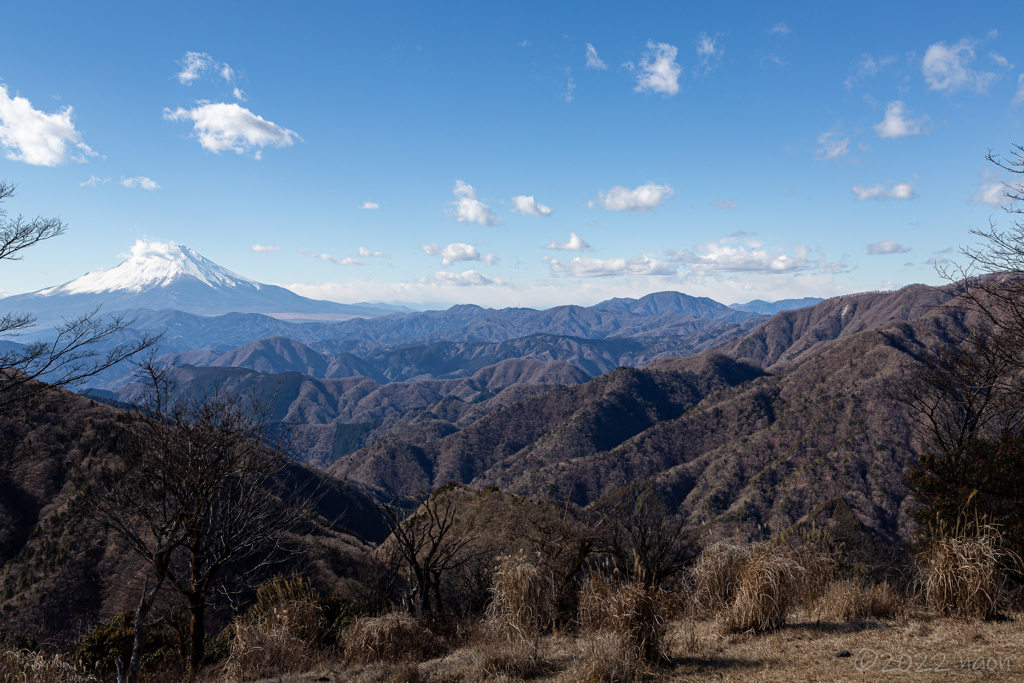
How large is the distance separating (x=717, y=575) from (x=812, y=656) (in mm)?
1883

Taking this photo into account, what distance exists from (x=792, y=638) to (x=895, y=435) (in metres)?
85.9

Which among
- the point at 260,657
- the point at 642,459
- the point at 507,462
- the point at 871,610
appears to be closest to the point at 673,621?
the point at 871,610

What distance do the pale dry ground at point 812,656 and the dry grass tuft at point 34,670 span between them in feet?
7.57

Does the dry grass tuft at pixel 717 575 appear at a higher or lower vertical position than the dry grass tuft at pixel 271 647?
higher

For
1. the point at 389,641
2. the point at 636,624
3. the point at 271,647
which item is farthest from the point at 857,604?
the point at 271,647

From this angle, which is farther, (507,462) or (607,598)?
(507,462)

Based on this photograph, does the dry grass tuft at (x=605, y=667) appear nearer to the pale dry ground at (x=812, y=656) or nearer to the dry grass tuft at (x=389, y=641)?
the pale dry ground at (x=812, y=656)

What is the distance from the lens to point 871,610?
696 centimetres

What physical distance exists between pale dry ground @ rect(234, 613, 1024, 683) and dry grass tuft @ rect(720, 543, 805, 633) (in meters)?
0.18

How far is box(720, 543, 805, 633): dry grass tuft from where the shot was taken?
21.8 feet

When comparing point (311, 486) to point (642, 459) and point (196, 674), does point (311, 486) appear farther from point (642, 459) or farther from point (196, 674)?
point (196, 674)

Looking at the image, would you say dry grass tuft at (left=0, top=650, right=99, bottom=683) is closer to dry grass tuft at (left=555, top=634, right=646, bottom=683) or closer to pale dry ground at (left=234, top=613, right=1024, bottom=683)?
pale dry ground at (left=234, top=613, right=1024, bottom=683)

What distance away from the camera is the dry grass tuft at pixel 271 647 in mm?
7098

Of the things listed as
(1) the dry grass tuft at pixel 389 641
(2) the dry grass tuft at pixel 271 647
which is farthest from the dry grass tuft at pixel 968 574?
(2) the dry grass tuft at pixel 271 647
